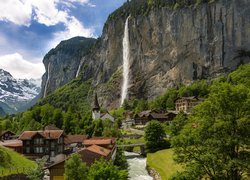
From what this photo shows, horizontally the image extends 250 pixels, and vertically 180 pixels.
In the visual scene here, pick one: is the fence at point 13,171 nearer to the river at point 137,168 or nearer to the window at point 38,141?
the river at point 137,168

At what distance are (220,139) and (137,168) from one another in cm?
4331

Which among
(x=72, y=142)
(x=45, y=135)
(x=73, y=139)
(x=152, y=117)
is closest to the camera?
(x=45, y=135)

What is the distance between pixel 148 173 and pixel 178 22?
127924mm

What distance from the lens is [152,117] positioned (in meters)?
134

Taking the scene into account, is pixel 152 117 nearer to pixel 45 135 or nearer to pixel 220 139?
pixel 45 135

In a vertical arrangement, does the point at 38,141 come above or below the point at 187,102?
below

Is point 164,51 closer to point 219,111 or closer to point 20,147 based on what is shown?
point 20,147

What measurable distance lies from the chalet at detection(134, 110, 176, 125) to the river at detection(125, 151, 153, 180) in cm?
4284

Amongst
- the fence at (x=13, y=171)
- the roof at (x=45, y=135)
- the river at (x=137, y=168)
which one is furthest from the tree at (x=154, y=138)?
the fence at (x=13, y=171)

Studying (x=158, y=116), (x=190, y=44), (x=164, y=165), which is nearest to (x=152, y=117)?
(x=158, y=116)

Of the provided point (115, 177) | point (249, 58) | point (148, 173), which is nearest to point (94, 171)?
point (115, 177)

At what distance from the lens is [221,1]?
168500 millimetres

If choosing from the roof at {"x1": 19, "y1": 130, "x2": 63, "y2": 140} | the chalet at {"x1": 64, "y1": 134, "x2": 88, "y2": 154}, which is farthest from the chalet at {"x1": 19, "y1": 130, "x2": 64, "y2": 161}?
the chalet at {"x1": 64, "y1": 134, "x2": 88, "y2": 154}

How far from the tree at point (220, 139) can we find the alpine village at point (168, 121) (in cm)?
8
